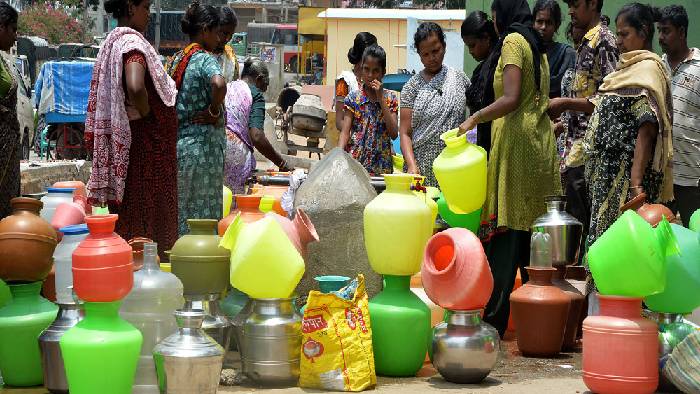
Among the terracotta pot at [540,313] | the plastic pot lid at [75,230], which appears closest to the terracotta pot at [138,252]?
the plastic pot lid at [75,230]

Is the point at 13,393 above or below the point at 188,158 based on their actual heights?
below

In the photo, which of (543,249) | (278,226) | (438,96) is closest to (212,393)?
(278,226)

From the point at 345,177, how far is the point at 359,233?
287 millimetres

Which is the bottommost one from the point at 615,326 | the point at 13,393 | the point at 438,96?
the point at 13,393

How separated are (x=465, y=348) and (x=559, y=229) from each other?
1.08 metres

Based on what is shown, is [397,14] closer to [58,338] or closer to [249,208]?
[249,208]

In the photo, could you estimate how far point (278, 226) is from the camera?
4598 millimetres

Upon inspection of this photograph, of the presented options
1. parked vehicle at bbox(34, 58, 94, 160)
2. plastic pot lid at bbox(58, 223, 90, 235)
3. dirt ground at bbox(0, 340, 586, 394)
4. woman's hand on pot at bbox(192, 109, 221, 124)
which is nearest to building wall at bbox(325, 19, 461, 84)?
parked vehicle at bbox(34, 58, 94, 160)

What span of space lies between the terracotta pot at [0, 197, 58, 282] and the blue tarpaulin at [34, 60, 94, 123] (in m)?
16.0

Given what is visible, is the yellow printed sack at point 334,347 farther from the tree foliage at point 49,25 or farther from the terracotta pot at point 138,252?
the tree foliage at point 49,25

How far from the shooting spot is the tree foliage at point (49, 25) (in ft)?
196

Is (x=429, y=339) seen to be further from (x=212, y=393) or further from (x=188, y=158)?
(x=188, y=158)

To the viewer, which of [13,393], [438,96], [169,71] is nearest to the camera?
[13,393]

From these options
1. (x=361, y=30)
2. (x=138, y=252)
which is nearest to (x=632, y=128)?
(x=138, y=252)
